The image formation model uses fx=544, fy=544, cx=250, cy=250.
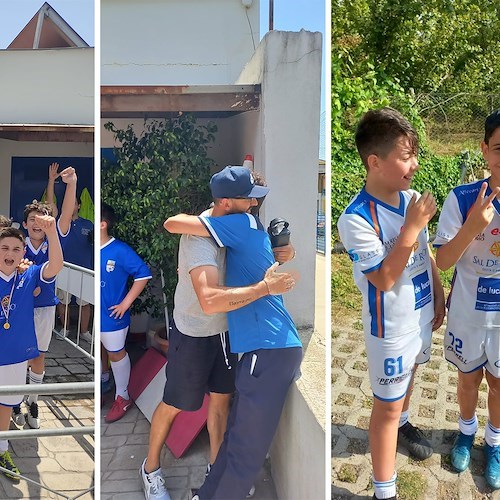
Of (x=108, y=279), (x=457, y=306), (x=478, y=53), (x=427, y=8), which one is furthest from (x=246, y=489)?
(x=478, y=53)

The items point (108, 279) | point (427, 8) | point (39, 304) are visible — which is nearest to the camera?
point (108, 279)

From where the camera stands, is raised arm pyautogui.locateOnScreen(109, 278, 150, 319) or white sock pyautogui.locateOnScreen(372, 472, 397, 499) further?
white sock pyautogui.locateOnScreen(372, 472, 397, 499)

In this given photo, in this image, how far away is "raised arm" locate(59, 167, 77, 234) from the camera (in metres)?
2.02

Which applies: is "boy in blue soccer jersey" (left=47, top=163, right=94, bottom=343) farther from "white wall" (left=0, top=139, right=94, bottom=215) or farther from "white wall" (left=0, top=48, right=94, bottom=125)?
"white wall" (left=0, top=48, right=94, bottom=125)

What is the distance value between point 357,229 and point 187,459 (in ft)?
2.72

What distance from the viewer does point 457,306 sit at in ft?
6.40

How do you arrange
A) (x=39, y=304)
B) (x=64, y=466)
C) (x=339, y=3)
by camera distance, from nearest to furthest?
(x=64, y=466) → (x=39, y=304) → (x=339, y=3)

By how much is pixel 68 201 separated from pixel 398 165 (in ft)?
4.00

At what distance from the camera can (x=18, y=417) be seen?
2.97 meters

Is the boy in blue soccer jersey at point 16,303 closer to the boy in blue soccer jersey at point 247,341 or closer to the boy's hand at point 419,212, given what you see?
the boy in blue soccer jersey at point 247,341

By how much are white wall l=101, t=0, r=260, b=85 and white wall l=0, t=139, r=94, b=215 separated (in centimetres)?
94

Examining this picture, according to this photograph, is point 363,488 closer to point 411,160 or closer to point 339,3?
point 411,160

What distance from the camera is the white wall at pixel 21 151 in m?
2.33

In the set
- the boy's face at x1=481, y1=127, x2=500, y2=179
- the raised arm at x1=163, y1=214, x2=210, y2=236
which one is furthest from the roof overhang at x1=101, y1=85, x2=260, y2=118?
the boy's face at x1=481, y1=127, x2=500, y2=179
